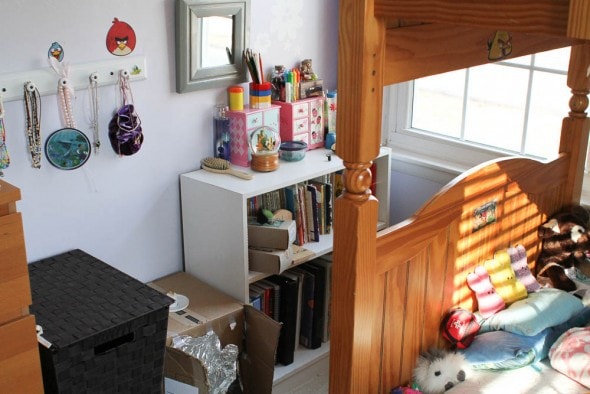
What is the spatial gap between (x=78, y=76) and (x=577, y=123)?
156 cm

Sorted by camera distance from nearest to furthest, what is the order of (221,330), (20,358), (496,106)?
(20,358) → (221,330) → (496,106)

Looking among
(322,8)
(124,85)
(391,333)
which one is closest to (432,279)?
(391,333)

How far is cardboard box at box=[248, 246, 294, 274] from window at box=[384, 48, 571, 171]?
32.5 inches

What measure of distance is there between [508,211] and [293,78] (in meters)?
0.97

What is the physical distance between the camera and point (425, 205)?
194cm

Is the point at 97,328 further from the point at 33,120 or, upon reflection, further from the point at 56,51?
the point at 56,51

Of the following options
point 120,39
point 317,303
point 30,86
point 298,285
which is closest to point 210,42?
point 120,39

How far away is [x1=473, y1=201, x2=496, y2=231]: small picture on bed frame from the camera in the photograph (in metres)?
2.14

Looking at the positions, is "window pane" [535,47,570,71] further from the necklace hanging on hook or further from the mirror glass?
the necklace hanging on hook

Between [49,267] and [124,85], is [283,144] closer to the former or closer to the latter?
[124,85]

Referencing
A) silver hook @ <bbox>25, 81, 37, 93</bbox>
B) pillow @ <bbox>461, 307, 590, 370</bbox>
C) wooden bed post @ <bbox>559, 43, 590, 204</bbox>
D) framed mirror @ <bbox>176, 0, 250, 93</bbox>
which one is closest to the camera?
pillow @ <bbox>461, 307, 590, 370</bbox>

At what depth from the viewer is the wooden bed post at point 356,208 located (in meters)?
1.55

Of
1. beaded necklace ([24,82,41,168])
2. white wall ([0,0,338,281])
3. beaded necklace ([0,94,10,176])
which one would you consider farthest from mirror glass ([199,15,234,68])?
beaded necklace ([0,94,10,176])

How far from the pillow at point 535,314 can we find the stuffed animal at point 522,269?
0.33 ft
